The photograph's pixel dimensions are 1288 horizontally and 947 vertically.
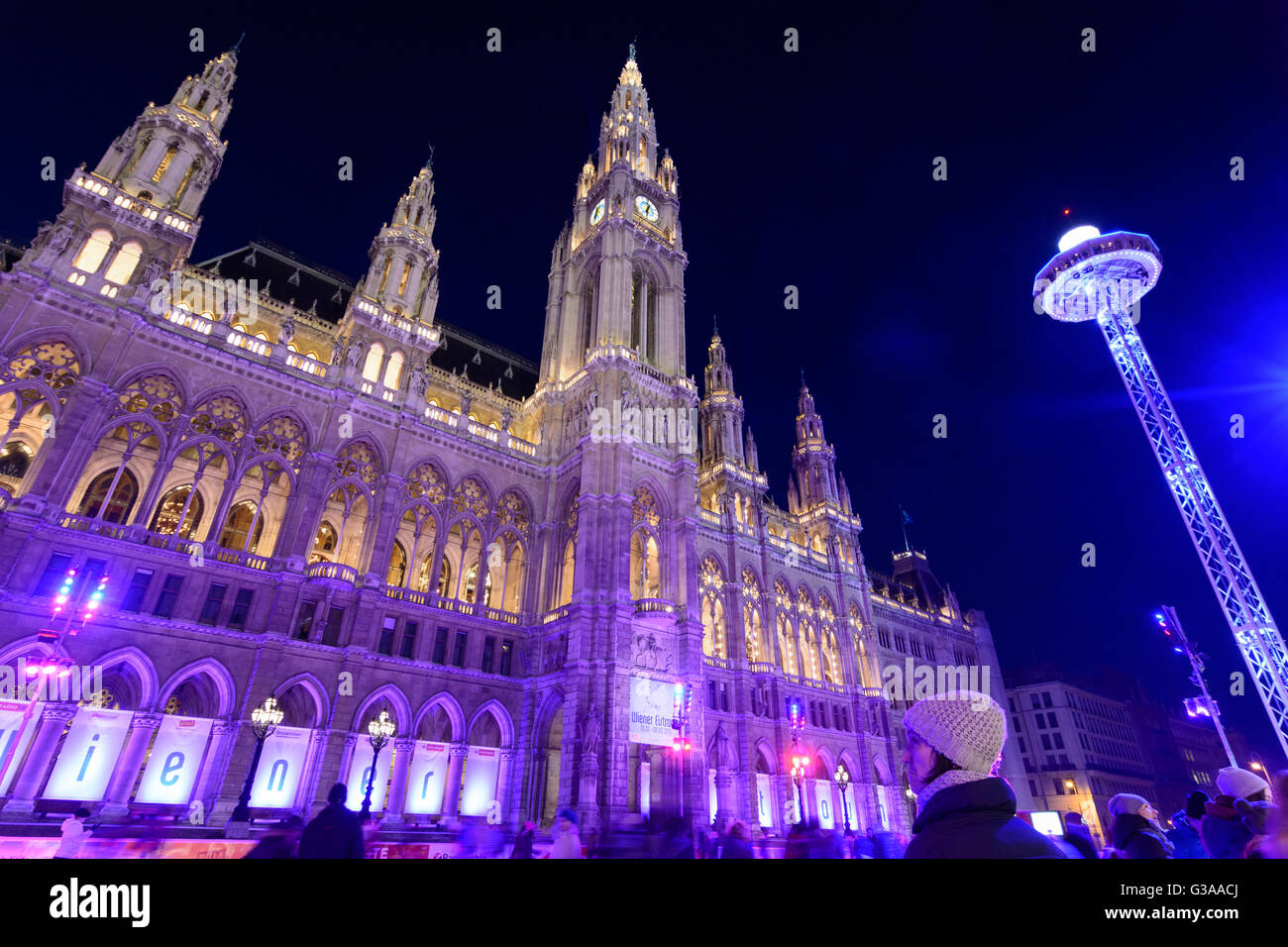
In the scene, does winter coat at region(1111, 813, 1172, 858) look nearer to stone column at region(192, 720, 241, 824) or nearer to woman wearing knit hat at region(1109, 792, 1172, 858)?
woman wearing knit hat at region(1109, 792, 1172, 858)

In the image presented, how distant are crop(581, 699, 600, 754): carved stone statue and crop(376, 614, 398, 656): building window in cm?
989

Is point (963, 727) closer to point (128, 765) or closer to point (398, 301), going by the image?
point (128, 765)

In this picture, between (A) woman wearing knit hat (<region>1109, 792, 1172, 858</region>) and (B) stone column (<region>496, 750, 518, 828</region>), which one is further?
(B) stone column (<region>496, 750, 518, 828</region>)

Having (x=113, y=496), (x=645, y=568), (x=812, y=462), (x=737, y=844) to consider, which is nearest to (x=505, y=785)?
(x=645, y=568)

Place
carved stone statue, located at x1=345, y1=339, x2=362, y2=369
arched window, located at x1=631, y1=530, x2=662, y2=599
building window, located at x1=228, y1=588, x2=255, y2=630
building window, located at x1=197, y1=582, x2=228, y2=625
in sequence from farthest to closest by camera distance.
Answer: arched window, located at x1=631, y1=530, x2=662, y2=599
carved stone statue, located at x1=345, y1=339, x2=362, y2=369
building window, located at x1=228, y1=588, x2=255, y2=630
building window, located at x1=197, y1=582, x2=228, y2=625

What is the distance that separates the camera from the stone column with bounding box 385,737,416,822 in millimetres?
28163

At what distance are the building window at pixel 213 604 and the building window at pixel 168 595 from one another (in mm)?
1068

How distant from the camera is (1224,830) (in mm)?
6605

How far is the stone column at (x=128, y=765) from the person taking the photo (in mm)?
22594

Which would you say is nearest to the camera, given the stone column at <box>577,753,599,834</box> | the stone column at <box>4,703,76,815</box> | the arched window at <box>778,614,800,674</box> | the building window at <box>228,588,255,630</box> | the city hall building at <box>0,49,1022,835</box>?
the stone column at <box>4,703,76,815</box>

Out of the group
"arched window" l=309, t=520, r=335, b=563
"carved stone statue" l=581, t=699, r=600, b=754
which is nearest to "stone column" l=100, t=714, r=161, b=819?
"arched window" l=309, t=520, r=335, b=563

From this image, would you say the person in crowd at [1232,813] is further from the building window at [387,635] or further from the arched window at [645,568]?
the arched window at [645,568]
